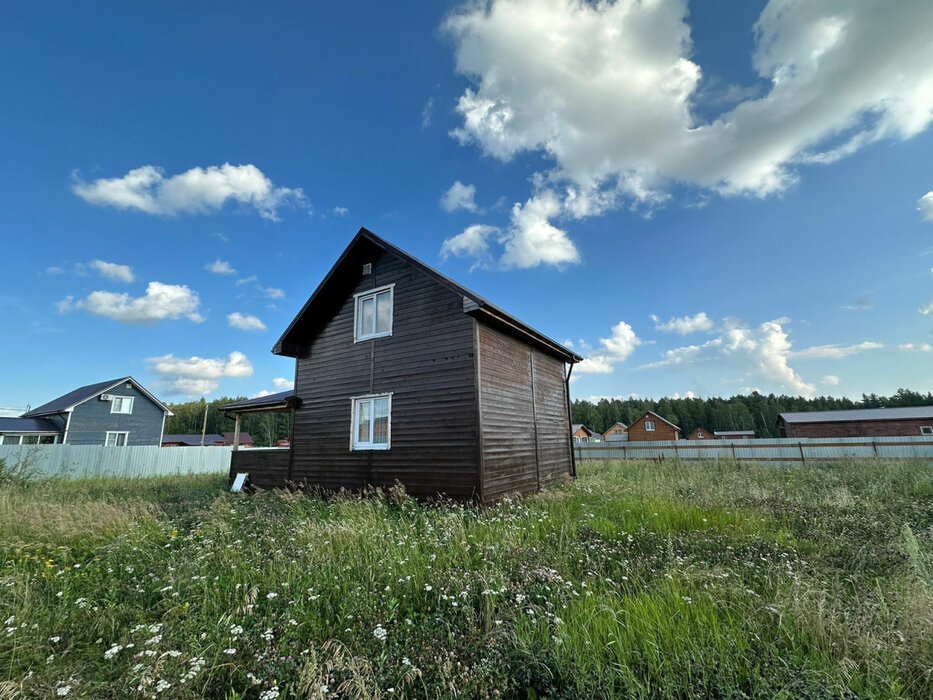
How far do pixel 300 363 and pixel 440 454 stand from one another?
6258mm

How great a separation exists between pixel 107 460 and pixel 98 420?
1283cm

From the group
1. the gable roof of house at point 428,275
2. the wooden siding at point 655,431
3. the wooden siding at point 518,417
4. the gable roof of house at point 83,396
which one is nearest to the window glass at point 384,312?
the gable roof of house at point 428,275

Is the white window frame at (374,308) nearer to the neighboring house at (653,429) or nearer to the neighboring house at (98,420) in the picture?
the neighboring house at (98,420)

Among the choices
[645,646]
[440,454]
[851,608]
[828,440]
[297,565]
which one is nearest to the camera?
[645,646]

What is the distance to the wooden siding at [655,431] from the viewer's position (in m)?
47.2

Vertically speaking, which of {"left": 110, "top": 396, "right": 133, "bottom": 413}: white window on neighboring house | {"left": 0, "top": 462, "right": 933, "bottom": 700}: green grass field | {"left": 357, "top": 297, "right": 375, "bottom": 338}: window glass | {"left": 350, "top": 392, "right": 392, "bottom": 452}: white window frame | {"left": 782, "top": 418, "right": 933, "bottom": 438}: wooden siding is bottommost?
{"left": 0, "top": 462, "right": 933, "bottom": 700}: green grass field

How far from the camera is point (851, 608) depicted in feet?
11.3

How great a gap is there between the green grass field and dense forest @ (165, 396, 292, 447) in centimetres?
6760

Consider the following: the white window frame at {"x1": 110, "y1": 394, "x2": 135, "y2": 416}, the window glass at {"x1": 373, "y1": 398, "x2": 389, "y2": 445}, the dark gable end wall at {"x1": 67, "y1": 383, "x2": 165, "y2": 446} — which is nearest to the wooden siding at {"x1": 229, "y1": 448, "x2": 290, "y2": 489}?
the window glass at {"x1": 373, "y1": 398, "x2": 389, "y2": 445}

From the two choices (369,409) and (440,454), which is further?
(369,409)

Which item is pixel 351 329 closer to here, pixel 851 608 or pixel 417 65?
pixel 417 65

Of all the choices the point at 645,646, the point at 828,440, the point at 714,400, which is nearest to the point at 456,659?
the point at 645,646

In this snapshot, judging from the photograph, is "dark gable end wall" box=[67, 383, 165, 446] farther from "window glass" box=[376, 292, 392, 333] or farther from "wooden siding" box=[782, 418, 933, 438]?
"wooden siding" box=[782, 418, 933, 438]

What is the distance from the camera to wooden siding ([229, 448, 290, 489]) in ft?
40.0
